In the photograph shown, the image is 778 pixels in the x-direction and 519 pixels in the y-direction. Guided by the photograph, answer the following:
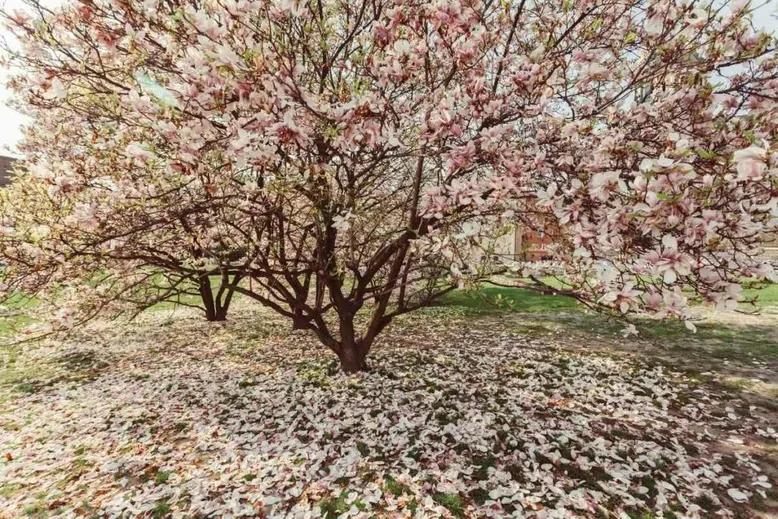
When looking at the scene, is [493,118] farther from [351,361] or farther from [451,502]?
[351,361]

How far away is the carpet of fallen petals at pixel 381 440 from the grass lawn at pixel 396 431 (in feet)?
0.09

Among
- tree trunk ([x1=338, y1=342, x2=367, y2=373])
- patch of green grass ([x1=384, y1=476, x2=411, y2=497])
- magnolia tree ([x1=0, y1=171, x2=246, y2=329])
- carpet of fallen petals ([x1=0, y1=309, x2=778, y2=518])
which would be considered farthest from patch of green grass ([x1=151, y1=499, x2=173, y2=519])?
tree trunk ([x1=338, y1=342, x2=367, y2=373])

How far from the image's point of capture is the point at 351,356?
849 centimetres

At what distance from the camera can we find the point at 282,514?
15.2 feet

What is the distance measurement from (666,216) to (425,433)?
4575 millimetres

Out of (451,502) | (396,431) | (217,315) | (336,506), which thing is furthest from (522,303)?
(336,506)

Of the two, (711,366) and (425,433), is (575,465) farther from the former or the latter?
(711,366)

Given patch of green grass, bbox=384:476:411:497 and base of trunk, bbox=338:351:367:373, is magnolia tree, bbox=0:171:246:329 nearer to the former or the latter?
base of trunk, bbox=338:351:367:373

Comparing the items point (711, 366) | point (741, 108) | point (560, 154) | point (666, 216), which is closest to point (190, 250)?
point (560, 154)

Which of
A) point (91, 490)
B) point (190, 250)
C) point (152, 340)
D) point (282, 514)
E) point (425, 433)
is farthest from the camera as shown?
point (152, 340)

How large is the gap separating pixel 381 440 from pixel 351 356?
258 cm

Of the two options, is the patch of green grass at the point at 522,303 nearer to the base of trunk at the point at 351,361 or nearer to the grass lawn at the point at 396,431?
the grass lawn at the point at 396,431

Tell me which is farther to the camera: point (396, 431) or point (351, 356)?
point (351, 356)

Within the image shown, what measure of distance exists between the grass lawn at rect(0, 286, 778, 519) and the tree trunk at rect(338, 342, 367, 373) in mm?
246
